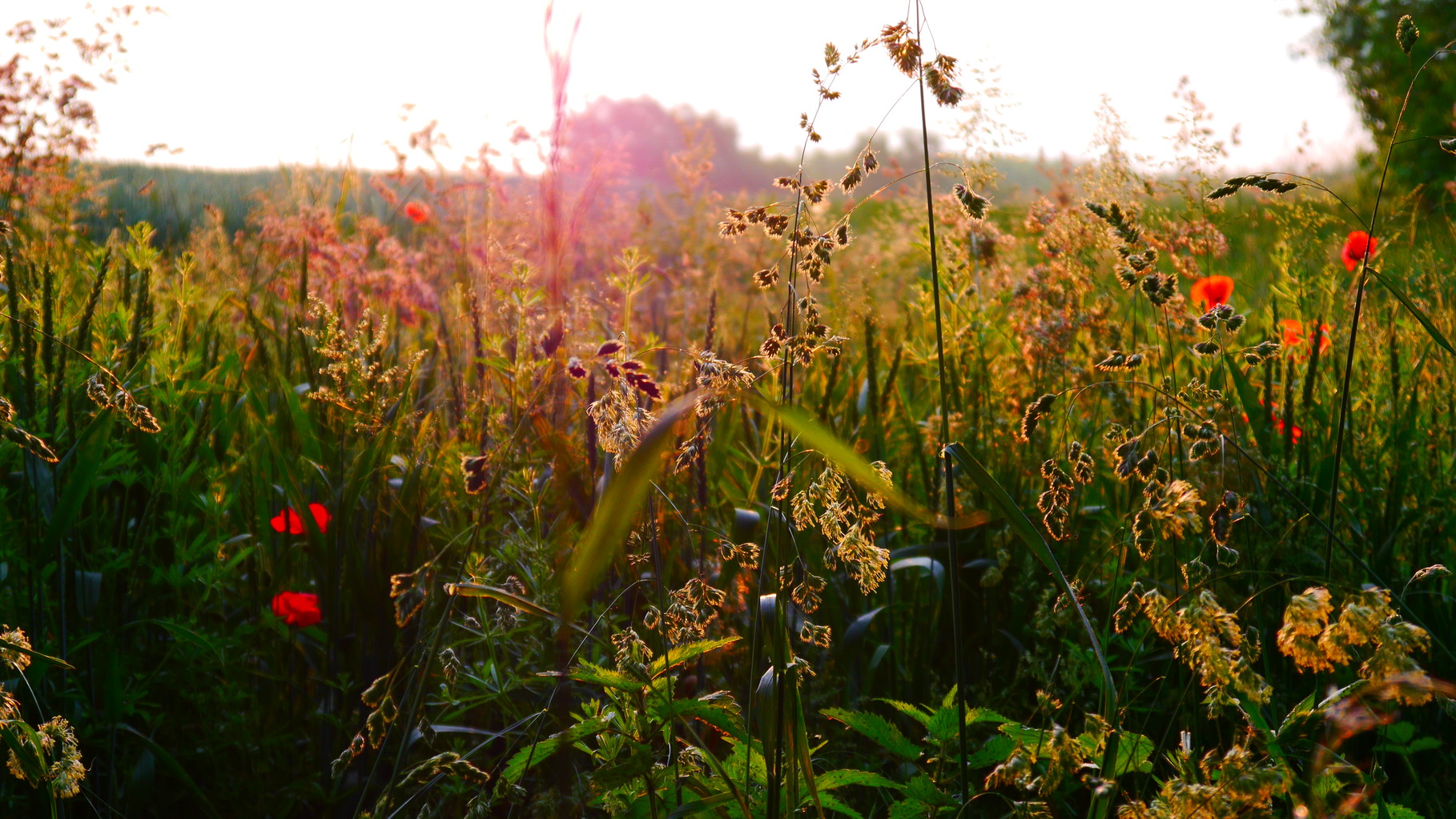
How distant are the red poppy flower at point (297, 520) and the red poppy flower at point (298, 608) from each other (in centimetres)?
14

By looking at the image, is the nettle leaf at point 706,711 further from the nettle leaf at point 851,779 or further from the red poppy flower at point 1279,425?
the red poppy flower at point 1279,425

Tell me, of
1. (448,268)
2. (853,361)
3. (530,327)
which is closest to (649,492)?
(530,327)

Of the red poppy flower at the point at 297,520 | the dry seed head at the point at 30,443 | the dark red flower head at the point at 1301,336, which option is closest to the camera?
the dry seed head at the point at 30,443

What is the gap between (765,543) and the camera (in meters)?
0.98

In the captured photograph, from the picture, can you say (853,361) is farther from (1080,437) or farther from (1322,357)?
(1322,357)

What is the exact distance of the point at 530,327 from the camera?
2072 millimetres

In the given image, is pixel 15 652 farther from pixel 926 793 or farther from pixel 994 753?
pixel 994 753

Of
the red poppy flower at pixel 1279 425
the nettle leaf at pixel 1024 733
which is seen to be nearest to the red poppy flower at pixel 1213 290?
the red poppy flower at pixel 1279 425

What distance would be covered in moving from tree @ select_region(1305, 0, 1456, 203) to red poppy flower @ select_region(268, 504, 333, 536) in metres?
6.74

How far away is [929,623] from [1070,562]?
1.18 ft

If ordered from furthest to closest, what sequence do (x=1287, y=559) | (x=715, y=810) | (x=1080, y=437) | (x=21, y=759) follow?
(x=1080, y=437) → (x=1287, y=559) → (x=715, y=810) → (x=21, y=759)

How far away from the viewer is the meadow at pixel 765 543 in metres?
1.02

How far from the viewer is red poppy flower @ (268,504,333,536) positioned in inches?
70.8

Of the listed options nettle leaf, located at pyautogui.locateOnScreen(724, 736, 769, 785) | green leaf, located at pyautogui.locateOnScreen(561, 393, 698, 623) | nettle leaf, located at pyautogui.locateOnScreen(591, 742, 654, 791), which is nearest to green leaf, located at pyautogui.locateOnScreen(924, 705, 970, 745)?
nettle leaf, located at pyautogui.locateOnScreen(724, 736, 769, 785)
